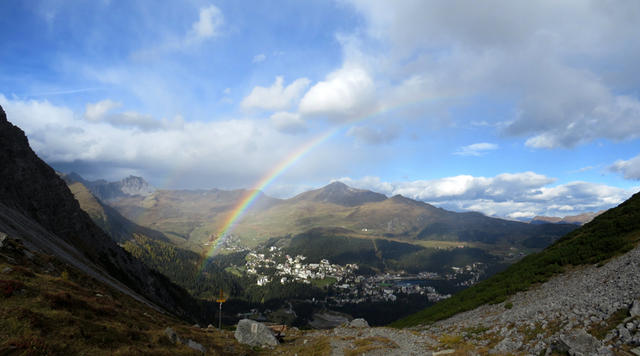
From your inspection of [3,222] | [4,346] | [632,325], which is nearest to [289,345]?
[4,346]

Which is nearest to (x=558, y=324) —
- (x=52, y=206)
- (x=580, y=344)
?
Answer: (x=580, y=344)

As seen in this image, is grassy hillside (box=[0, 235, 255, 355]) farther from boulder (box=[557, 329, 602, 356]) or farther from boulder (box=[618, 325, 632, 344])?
boulder (box=[618, 325, 632, 344])

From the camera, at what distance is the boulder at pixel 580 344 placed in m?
16.1

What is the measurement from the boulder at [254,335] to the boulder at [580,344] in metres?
29.5

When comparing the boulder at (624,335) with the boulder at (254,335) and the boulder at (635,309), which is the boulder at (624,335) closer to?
the boulder at (635,309)

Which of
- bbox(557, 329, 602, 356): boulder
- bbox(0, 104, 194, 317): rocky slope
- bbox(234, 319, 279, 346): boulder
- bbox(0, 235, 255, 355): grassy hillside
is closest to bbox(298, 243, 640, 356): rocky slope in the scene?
bbox(557, 329, 602, 356): boulder

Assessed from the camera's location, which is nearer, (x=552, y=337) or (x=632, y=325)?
(x=632, y=325)

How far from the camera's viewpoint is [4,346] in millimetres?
11938

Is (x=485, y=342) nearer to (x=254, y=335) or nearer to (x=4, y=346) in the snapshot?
(x=254, y=335)

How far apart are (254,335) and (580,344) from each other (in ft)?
106

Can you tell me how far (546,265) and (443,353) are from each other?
A: 28.6 m

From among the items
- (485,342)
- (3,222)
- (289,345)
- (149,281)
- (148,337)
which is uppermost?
(3,222)

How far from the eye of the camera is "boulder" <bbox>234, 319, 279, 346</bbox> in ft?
118

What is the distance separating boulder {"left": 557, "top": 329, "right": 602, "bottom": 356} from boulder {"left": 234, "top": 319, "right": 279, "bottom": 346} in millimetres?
29461
